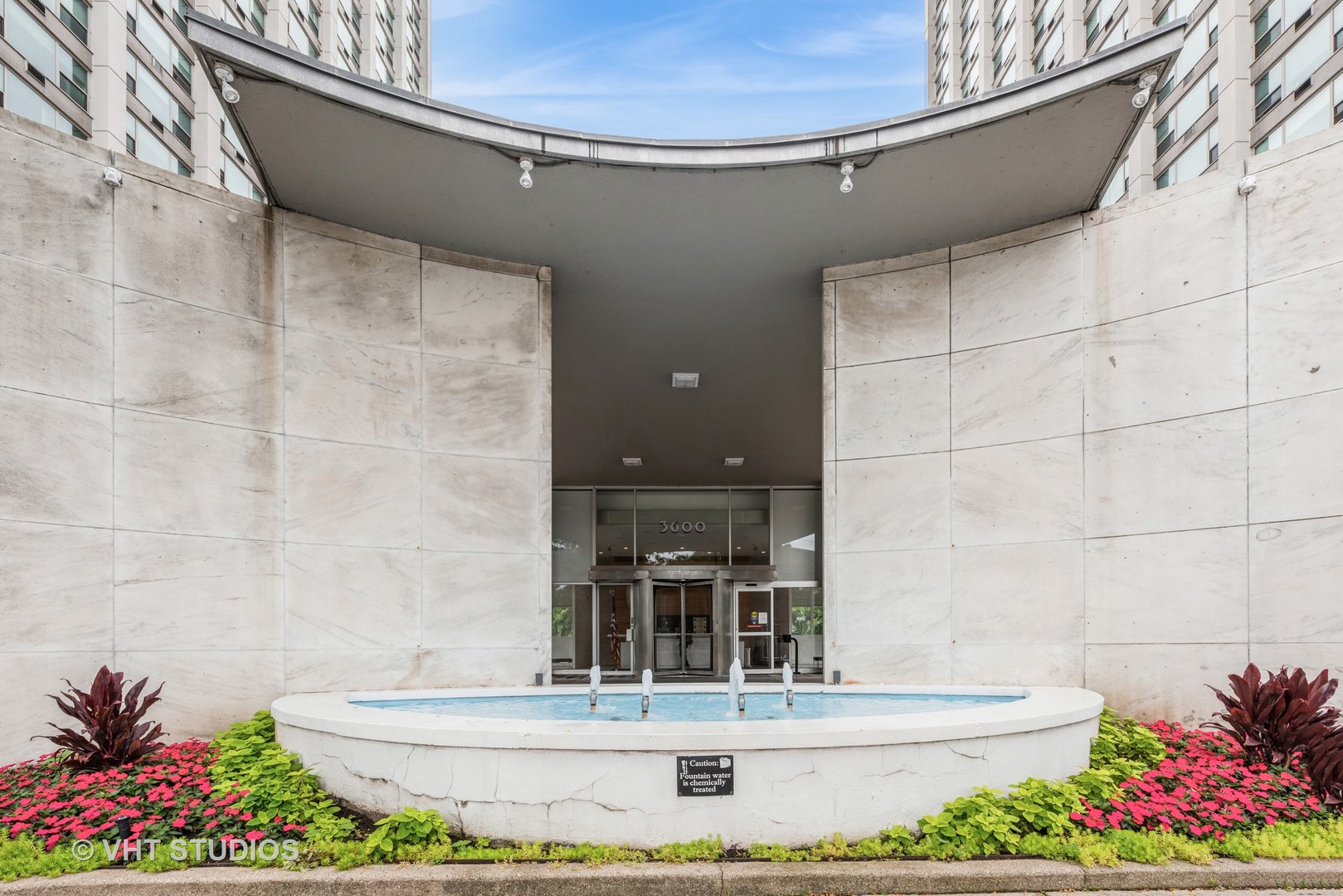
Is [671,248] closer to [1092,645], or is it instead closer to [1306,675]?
[1092,645]

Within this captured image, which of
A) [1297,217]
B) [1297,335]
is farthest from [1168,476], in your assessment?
[1297,217]

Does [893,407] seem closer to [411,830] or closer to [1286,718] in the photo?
[1286,718]

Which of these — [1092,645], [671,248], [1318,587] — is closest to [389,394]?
[671,248]

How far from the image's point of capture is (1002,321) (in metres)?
9.66

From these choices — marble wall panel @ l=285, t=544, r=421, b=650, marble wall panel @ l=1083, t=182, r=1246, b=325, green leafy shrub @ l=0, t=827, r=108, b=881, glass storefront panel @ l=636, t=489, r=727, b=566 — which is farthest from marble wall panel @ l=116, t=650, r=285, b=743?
glass storefront panel @ l=636, t=489, r=727, b=566

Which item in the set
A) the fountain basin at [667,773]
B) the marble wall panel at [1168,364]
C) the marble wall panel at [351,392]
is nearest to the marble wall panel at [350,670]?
the marble wall panel at [351,392]

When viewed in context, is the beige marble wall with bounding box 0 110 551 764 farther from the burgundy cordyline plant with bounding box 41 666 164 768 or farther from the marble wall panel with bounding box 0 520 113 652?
the burgundy cordyline plant with bounding box 41 666 164 768

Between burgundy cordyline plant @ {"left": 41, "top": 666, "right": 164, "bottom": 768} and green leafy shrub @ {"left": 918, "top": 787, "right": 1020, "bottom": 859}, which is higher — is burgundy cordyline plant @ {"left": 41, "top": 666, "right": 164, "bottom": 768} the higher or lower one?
the higher one

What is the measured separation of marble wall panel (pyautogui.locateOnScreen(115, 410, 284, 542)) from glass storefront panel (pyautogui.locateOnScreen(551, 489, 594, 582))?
14038mm

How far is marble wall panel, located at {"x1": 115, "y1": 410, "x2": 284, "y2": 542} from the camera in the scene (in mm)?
7949

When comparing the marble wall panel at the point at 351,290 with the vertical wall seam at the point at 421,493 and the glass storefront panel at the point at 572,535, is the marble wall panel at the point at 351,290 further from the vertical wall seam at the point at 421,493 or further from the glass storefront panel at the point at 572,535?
the glass storefront panel at the point at 572,535

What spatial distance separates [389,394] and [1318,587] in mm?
8741

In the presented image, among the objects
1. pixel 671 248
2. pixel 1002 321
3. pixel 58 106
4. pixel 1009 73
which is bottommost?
pixel 1002 321

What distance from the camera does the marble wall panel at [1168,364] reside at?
8242 millimetres
